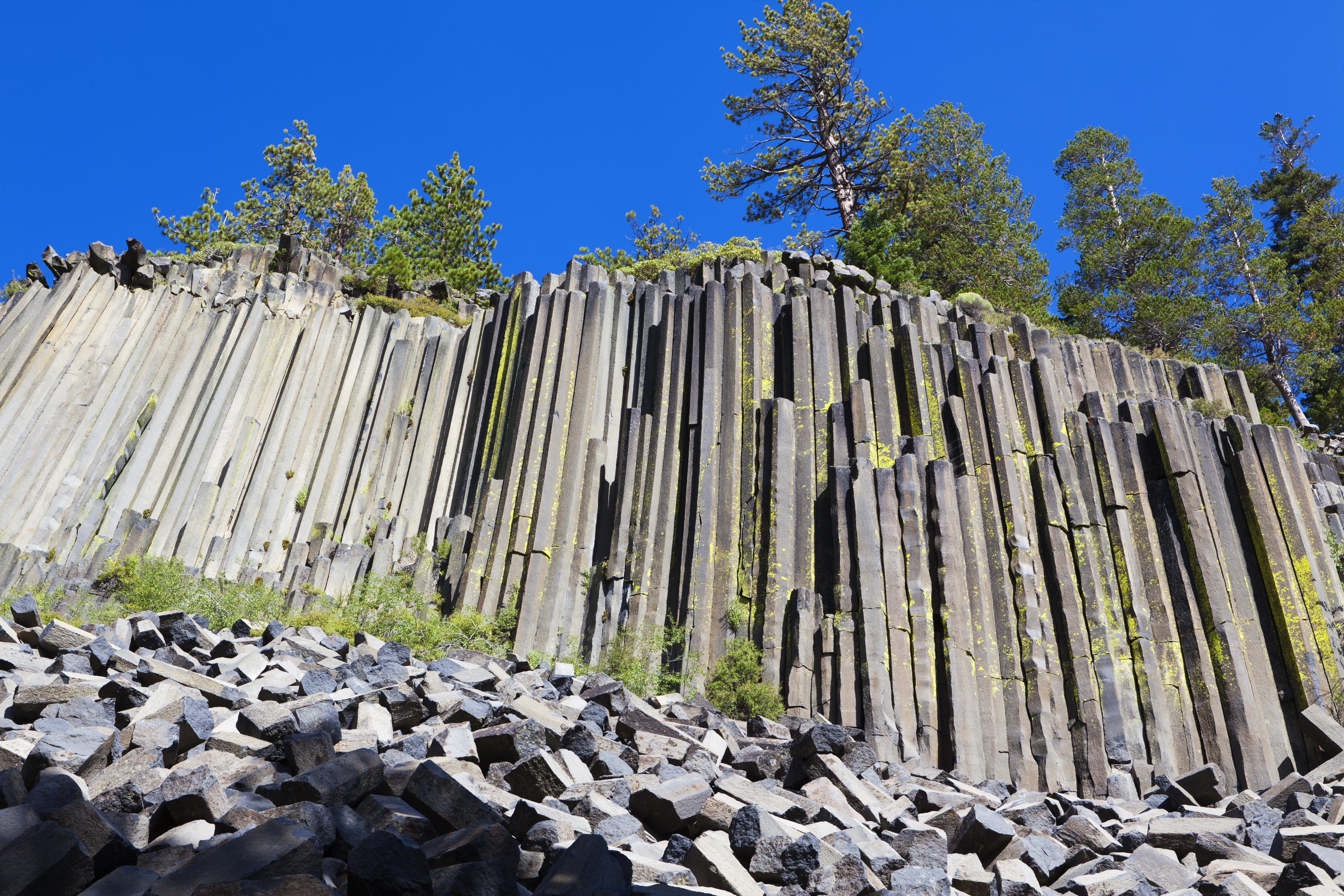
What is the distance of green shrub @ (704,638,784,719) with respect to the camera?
9086 millimetres

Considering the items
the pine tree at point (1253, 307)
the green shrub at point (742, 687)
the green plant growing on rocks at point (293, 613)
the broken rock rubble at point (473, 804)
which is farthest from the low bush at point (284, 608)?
the pine tree at point (1253, 307)

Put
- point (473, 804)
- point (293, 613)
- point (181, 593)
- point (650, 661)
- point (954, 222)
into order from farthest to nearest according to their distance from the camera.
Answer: point (954, 222), point (293, 613), point (181, 593), point (650, 661), point (473, 804)

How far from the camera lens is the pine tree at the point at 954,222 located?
22.1 meters

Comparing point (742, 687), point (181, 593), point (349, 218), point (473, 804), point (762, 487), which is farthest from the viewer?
point (349, 218)

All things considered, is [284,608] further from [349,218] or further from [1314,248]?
[1314,248]

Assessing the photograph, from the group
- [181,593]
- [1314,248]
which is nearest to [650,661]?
[181,593]

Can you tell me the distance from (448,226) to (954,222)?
15.0 m

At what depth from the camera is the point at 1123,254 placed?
94.5 feet

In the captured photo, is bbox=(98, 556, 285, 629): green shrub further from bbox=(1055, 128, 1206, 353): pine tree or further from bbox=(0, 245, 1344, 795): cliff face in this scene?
bbox=(1055, 128, 1206, 353): pine tree

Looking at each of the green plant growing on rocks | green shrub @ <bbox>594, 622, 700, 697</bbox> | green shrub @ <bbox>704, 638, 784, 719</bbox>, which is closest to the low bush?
the green plant growing on rocks

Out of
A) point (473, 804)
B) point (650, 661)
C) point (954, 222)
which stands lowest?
point (473, 804)

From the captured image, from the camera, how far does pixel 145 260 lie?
16188mm

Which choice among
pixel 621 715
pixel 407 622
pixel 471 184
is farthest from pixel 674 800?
pixel 471 184

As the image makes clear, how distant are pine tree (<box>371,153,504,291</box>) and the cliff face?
11.6 metres
